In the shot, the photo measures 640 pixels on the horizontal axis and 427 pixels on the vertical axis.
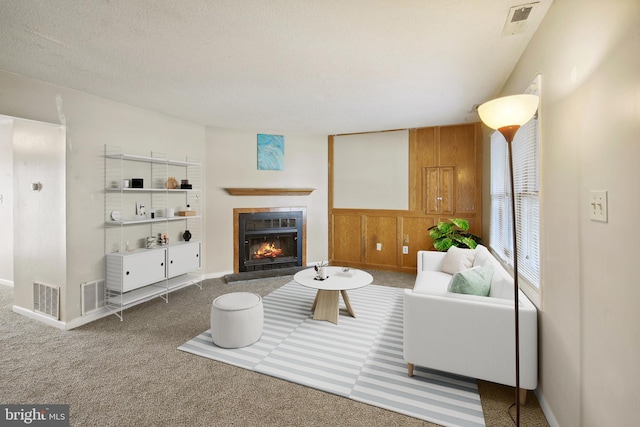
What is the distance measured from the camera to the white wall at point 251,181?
490 cm

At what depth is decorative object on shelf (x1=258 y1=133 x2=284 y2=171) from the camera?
523cm

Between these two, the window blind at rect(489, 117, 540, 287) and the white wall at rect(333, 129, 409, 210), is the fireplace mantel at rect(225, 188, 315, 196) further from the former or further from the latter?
the window blind at rect(489, 117, 540, 287)

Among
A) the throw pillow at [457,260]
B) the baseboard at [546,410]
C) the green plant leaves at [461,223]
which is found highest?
the green plant leaves at [461,223]

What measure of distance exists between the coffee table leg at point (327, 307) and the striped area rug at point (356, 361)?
79mm

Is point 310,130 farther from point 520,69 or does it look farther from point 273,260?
Answer: point 520,69

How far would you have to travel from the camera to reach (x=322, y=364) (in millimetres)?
2414

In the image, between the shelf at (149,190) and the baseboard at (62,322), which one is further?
the shelf at (149,190)

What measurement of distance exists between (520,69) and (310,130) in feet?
10.7

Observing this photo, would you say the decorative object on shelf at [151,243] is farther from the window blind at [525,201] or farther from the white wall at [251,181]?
the window blind at [525,201]

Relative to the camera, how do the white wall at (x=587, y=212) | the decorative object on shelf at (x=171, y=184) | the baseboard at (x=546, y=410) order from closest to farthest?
the white wall at (x=587, y=212), the baseboard at (x=546, y=410), the decorative object on shelf at (x=171, y=184)

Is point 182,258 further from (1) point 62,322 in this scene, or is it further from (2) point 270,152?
(2) point 270,152

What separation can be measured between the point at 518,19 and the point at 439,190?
3.19 metres

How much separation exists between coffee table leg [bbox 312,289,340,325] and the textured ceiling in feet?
7.45

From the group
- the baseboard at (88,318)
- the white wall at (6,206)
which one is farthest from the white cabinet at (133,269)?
the white wall at (6,206)
